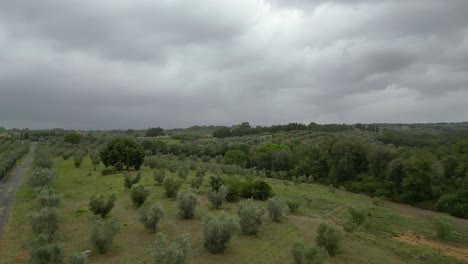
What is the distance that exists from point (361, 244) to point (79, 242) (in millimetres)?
21375

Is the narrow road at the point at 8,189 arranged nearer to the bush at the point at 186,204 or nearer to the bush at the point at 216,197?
the bush at the point at 186,204

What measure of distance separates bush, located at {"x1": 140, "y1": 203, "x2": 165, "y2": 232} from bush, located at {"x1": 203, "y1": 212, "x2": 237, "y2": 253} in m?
4.43

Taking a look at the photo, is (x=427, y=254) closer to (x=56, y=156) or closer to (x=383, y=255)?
(x=383, y=255)

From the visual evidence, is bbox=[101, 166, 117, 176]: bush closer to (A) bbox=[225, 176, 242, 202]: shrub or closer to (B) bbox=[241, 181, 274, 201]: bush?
(A) bbox=[225, 176, 242, 202]: shrub

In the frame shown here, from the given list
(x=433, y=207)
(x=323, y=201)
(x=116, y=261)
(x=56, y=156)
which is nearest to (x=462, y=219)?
(x=433, y=207)

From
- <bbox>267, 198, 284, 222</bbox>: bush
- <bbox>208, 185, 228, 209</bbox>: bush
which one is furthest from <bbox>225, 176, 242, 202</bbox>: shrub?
<bbox>267, 198, 284, 222</bbox>: bush

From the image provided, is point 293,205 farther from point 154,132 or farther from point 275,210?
point 154,132

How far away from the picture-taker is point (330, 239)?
22766mm

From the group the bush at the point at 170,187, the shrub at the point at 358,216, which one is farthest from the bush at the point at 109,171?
the shrub at the point at 358,216

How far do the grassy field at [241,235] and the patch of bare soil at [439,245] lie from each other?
0.13 meters

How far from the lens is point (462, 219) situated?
43000 mm

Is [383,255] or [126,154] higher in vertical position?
[126,154]

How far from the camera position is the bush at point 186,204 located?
88.8ft

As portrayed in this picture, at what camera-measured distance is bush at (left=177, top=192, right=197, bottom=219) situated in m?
27.1
